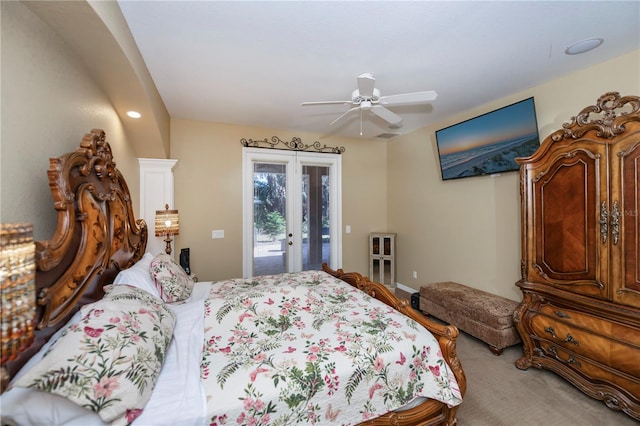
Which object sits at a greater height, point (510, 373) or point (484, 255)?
point (484, 255)

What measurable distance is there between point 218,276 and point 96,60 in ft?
9.55

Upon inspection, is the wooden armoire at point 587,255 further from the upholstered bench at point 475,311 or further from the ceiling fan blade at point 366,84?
the ceiling fan blade at point 366,84

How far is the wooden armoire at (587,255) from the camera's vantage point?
180 cm

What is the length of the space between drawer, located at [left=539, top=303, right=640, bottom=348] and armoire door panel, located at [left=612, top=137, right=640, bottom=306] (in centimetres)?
20

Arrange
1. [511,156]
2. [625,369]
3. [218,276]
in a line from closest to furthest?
[625,369], [511,156], [218,276]

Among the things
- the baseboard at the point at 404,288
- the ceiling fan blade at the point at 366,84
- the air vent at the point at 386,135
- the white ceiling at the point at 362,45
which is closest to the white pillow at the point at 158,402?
the white ceiling at the point at 362,45

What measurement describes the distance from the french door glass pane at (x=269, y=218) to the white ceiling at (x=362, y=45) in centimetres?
134

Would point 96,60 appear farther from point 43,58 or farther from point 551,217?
point 551,217

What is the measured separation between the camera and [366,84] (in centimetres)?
203

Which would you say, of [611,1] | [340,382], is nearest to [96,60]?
[340,382]

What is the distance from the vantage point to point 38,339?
1072mm

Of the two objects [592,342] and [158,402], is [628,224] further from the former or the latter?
[158,402]

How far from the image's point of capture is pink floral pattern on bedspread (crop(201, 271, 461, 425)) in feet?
3.89

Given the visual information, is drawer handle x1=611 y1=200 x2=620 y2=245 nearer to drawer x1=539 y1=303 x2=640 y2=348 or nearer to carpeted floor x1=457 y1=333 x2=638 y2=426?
drawer x1=539 y1=303 x2=640 y2=348
